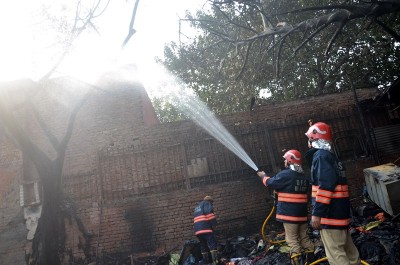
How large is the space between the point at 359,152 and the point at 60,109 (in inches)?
380

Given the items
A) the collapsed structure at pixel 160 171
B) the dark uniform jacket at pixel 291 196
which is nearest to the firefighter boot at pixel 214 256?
the collapsed structure at pixel 160 171

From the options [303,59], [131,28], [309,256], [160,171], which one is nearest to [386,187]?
[309,256]

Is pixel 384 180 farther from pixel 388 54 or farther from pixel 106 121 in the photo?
pixel 388 54

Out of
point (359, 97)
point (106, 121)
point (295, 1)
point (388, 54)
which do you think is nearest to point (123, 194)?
point (106, 121)

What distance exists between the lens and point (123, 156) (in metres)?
9.38

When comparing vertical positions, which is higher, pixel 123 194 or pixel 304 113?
pixel 304 113

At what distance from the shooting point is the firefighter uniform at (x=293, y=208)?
4.88 meters

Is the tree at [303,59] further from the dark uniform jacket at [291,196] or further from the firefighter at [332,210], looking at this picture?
the firefighter at [332,210]

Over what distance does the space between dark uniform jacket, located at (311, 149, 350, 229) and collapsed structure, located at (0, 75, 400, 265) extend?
545cm

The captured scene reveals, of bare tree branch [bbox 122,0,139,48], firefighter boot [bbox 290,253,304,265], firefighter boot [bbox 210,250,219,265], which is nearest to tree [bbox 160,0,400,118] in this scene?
bare tree branch [bbox 122,0,139,48]

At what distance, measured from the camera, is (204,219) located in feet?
23.2

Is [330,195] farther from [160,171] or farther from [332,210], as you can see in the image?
[160,171]

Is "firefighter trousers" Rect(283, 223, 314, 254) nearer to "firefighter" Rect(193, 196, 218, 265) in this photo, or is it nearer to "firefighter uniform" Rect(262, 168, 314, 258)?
"firefighter uniform" Rect(262, 168, 314, 258)

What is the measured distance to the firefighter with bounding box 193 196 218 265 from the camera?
22.7 ft
